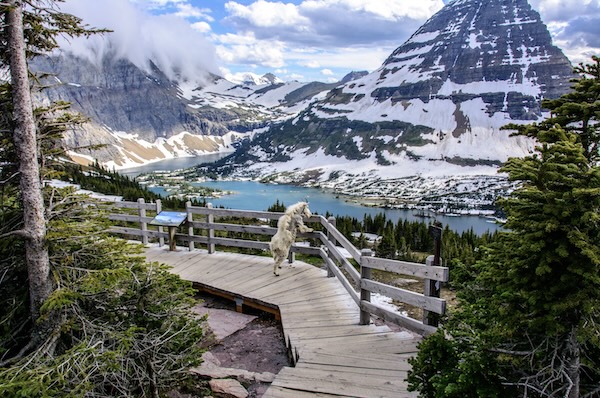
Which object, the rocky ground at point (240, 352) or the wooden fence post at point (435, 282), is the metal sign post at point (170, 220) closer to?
the rocky ground at point (240, 352)

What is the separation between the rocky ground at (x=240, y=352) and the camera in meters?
5.79

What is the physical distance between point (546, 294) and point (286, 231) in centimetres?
737

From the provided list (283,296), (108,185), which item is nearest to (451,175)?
(108,185)

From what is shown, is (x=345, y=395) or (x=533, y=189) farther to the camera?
(x=345, y=395)

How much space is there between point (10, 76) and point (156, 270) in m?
2.78

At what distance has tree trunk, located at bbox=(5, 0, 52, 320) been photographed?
442cm

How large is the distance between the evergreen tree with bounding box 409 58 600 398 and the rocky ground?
9.62 feet

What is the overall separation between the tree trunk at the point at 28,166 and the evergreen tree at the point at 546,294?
4.28 metres

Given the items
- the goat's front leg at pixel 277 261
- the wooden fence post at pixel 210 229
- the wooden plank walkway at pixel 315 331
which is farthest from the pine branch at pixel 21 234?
the wooden fence post at pixel 210 229

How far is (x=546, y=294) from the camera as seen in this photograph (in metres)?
3.23

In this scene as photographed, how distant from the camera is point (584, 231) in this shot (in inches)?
127

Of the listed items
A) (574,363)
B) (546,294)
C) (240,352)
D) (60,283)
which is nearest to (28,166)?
(60,283)

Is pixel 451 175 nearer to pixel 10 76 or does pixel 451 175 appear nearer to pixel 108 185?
pixel 108 185

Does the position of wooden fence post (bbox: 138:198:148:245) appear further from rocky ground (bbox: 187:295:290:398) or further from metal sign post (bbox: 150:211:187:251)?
rocky ground (bbox: 187:295:290:398)
